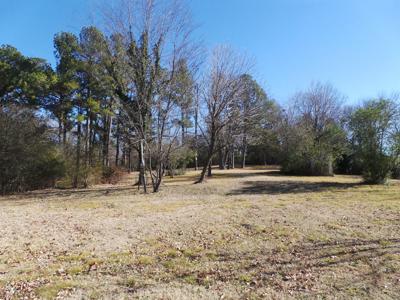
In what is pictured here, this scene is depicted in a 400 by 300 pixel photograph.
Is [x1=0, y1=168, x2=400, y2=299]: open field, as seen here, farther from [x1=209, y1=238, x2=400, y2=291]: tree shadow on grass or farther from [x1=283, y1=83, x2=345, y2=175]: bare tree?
[x1=283, y1=83, x2=345, y2=175]: bare tree

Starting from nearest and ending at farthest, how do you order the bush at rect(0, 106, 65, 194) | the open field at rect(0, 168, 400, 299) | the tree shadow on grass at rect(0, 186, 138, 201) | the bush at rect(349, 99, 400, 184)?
the open field at rect(0, 168, 400, 299) → the tree shadow on grass at rect(0, 186, 138, 201) → the bush at rect(0, 106, 65, 194) → the bush at rect(349, 99, 400, 184)

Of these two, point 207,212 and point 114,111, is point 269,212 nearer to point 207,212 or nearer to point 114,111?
point 207,212

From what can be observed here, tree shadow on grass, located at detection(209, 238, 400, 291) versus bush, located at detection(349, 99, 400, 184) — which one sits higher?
bush, located at detection(349, 99, 400, 184)

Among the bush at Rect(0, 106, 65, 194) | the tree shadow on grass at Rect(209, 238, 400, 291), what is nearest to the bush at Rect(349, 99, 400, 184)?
the tree shadow on grass at Rect(209, 238, 400, 291)

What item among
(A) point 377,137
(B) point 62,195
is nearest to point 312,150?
(A) point 377,137

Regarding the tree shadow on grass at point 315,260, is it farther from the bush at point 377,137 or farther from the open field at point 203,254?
the bush at point 377,137

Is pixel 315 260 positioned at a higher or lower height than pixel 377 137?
lower

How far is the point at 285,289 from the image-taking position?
3.61m

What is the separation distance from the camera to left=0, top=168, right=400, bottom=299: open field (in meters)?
3.62

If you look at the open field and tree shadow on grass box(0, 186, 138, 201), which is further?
tree shadow on grass box(0, 186, 138, 201)

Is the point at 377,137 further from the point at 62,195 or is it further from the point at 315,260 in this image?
the point at 62,195

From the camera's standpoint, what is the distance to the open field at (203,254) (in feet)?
11.9

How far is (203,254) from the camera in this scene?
493cm

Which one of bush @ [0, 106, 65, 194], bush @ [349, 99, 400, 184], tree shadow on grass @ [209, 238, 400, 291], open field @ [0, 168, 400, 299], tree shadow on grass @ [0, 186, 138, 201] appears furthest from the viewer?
bush @ [349, 99, 400, 184]
